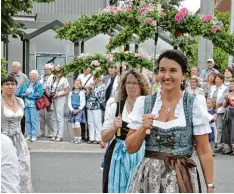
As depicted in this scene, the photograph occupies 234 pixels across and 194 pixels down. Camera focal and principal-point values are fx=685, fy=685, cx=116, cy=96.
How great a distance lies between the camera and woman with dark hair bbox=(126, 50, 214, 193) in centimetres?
475

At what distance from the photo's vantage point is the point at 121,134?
6824mm

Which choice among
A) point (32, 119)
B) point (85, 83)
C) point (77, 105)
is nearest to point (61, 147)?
point (32, 119)

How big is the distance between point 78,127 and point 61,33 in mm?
7888

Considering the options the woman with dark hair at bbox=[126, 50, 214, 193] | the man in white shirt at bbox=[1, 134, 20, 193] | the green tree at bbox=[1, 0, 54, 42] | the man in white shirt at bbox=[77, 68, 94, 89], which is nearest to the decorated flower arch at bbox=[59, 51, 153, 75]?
the woman with dark hair at bbox=[126, 50, 214, 193]

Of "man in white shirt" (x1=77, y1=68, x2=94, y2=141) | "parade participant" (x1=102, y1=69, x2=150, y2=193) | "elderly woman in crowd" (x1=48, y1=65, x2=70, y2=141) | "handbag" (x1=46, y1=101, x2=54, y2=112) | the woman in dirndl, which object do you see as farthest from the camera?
"handbag" (x1=46, y1=101, x2=54, y2=112)

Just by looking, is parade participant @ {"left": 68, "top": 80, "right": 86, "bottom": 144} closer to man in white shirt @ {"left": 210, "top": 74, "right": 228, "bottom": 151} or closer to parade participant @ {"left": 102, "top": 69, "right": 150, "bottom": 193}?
man in white shirt @ {"left": 210, "top": 74, "right": 228, "bottom": 151}

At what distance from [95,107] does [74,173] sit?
13.3 ft

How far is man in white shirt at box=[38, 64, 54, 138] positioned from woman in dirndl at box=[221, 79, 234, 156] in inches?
154

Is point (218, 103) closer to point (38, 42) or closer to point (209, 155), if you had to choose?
point (38, 42)

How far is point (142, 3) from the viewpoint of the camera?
6832 mm

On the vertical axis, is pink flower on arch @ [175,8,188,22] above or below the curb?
above

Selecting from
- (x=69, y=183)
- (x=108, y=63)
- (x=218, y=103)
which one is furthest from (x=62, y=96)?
(x=108, y=63)

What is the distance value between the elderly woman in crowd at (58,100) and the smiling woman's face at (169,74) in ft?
34.7

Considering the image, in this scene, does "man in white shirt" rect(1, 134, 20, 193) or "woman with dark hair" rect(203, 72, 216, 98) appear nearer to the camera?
"man in white shirt" rect(1, 134, 20, 193)
